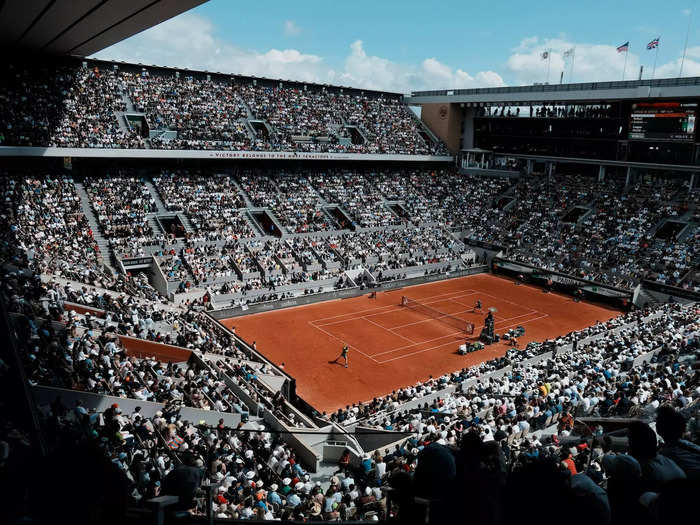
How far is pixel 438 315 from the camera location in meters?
35.7

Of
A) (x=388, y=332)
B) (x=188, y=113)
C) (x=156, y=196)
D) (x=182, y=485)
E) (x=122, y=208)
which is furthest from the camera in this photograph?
(x=188, y=113)

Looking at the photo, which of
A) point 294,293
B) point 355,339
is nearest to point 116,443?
point 355,339

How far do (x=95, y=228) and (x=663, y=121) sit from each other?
4877 cm

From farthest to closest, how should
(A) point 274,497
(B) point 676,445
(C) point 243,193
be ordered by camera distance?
(C) point 243,193 → (A) point 274,497 → (B) point 676,445

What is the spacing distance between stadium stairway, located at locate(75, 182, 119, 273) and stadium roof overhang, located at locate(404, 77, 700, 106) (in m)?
44.2

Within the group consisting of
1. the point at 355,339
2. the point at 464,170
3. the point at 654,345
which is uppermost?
the point at 464,170

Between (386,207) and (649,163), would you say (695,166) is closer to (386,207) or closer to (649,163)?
(649,163)

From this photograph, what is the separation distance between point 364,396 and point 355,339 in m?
7.79

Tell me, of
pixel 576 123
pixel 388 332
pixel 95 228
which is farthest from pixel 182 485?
pixel 576 123

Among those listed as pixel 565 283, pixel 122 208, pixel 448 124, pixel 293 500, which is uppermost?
pixel 448 124

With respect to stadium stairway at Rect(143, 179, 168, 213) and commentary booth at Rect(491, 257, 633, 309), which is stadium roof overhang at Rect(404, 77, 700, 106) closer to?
commentary booth at Rect(491, 257, 633, 309)

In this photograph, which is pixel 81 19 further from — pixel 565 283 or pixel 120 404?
pixel 565 283

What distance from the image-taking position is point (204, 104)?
162ft

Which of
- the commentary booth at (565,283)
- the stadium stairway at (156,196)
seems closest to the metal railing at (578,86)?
the commentary booth at (565,283)
